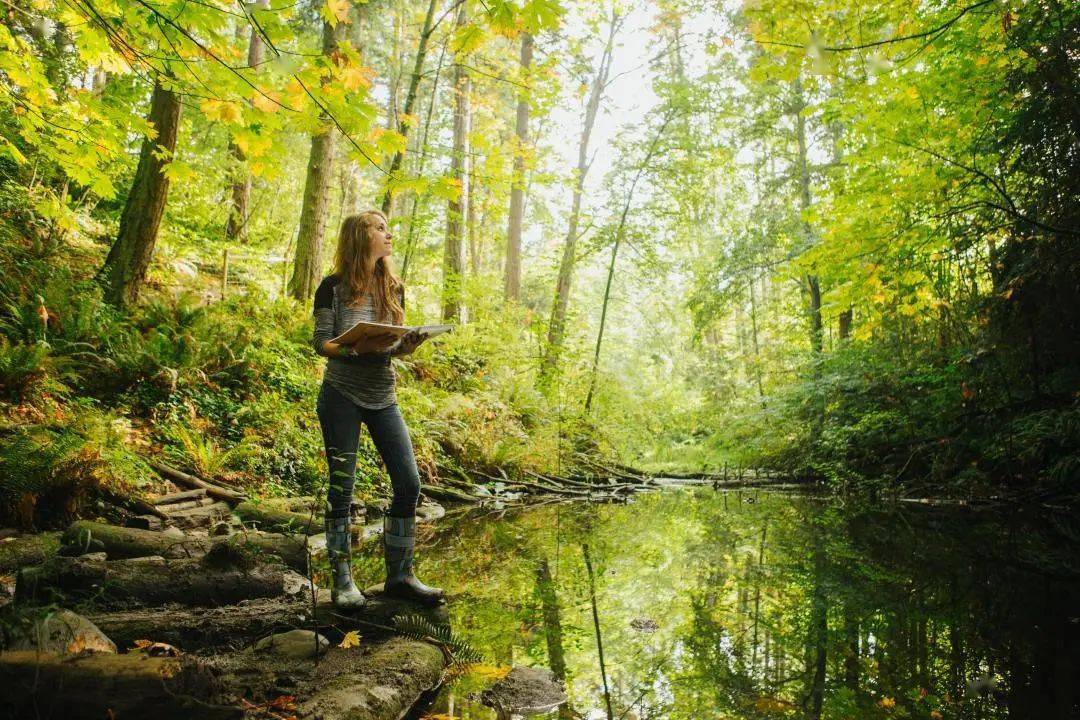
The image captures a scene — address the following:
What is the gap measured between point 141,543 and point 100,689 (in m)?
2.06

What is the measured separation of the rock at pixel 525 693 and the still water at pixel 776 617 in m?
0.07

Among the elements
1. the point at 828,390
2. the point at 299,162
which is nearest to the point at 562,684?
the point at 828,390

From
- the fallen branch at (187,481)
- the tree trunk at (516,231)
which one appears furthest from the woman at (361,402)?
the tree trunk at (516,231)

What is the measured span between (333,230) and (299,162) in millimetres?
3666

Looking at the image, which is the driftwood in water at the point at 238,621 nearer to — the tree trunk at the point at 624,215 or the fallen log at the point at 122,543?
the fallen log at the point at 122,543

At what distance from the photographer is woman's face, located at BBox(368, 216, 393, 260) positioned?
134 inches

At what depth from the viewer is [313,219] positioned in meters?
10.2

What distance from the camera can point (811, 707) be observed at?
240cm

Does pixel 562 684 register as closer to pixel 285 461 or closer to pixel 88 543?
pixel 88 543

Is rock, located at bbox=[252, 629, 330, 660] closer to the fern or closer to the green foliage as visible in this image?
the fern

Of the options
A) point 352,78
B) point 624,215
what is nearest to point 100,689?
point 352,78

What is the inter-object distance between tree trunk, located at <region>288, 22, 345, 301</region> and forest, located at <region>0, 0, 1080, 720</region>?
5 centimetres

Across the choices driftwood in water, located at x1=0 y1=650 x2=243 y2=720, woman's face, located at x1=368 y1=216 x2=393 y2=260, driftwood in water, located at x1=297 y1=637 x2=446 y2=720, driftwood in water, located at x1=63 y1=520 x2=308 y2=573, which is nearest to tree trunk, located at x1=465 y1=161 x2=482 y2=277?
woman's face, located at x1=368 y1=216 x2=393 y2=260

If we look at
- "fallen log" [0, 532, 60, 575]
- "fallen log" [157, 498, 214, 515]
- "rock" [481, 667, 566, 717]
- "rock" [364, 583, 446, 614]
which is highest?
"fallen log" [157, 498, 214, 515]
